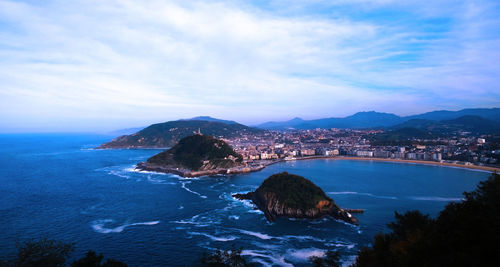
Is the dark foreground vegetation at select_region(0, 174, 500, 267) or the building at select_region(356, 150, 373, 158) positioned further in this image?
the building at select_region(356, 150, 373, 158)

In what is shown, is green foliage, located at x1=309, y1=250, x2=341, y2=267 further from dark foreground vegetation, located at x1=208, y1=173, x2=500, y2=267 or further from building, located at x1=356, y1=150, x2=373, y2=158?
building, located at x1=356, y1=150, x2=373, y2=158

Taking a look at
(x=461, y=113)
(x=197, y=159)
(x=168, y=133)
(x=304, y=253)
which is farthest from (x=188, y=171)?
(x=461, y=113)

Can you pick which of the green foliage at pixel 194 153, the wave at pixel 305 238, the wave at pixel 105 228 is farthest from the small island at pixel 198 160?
the wave at pixel 305 238

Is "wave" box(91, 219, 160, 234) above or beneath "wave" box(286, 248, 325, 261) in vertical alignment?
above

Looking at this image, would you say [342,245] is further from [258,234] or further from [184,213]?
[184,213]

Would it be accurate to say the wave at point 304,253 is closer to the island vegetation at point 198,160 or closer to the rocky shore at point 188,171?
the rocky shore at point 188,171

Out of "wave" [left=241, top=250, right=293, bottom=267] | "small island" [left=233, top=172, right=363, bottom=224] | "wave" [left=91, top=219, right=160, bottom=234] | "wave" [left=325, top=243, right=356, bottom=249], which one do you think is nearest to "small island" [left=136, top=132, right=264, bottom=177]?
"small island" [left=233, top=172, right=363, bottom=224]
